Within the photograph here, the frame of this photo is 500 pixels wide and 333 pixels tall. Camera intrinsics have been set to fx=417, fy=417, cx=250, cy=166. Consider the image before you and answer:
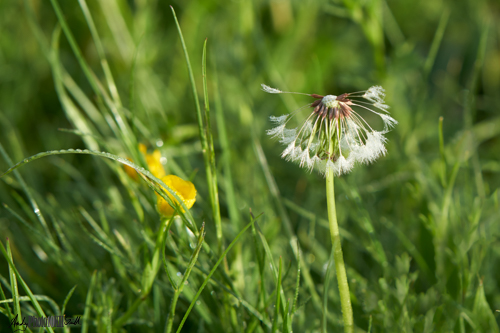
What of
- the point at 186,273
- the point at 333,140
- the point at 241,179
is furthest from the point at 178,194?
the point at 241,179

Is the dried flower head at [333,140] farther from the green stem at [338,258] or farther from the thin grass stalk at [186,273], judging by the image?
the thin grass stalk at [186,273]

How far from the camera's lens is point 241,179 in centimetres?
164

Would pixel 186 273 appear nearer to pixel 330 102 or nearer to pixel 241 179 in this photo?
pixel 330 102

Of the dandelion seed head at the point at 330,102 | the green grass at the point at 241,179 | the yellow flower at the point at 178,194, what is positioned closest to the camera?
the dandelion seed head at the point at 330,102

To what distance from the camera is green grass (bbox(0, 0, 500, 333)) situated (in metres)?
1.02

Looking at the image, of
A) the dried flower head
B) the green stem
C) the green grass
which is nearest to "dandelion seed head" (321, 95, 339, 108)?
the dried flower head

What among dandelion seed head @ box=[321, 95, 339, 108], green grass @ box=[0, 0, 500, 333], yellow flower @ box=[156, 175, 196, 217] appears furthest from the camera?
green grass @ box=[0, 0, 500, 333]

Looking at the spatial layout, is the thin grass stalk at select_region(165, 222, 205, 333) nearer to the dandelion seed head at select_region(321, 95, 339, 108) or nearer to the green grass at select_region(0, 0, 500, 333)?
the green grass at select_region(0, 0, 500, 333)

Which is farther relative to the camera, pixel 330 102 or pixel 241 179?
pixel 241 179

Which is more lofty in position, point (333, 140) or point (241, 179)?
point (241, 179)

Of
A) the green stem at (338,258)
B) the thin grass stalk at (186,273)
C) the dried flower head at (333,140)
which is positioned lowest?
the thin grass stalk at (186,273)

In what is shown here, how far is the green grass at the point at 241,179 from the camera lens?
1.02 metres

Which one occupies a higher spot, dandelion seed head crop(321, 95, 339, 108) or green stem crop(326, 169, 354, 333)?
dandelion seed head crop(321, 95, 339, 108)

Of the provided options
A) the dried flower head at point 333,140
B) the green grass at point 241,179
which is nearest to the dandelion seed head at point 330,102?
the dried flower head at point 333,140
